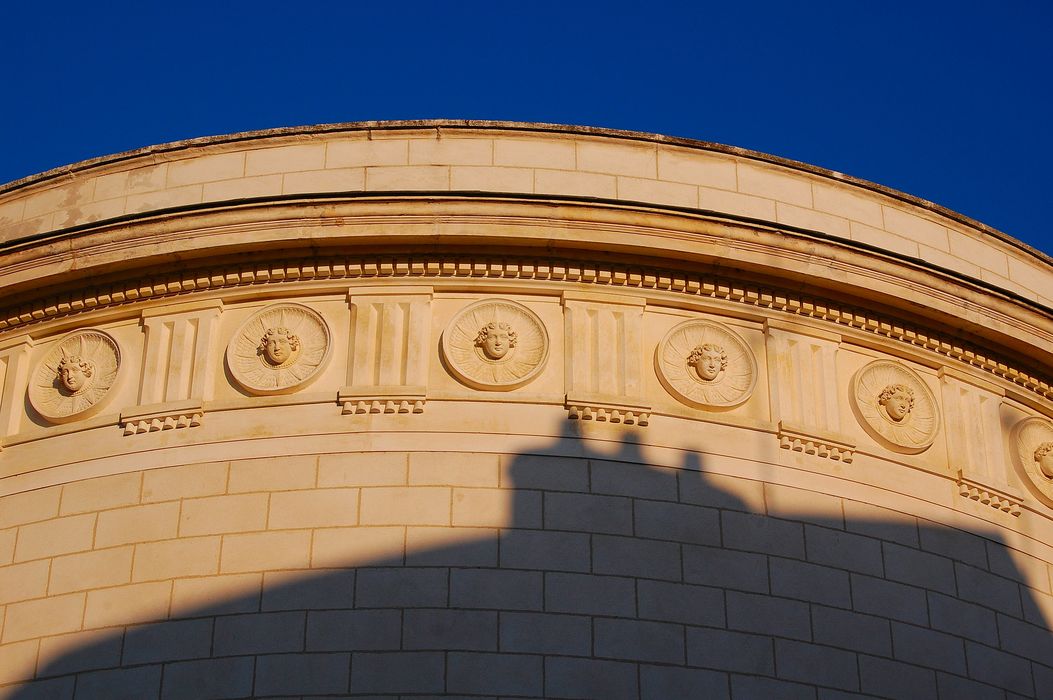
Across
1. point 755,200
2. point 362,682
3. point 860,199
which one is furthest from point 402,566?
point 860,199

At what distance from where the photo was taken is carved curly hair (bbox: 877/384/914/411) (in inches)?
731

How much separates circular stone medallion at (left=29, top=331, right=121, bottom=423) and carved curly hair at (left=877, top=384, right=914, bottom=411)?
824cm

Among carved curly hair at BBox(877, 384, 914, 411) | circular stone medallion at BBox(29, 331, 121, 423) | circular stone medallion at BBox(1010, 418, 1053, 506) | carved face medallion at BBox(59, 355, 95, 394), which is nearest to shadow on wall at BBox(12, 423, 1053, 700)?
carved curly hair at BBox(877, 384, 914, 411)

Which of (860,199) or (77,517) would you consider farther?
(860,199)

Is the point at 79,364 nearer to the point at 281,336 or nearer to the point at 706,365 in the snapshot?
the point at 281,336

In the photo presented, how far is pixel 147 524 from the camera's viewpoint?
16984 mm

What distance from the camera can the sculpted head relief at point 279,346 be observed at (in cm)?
1769

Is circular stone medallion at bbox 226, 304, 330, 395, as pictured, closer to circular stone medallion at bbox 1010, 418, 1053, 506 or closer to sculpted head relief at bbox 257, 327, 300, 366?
sculpted head relief at bbox 257, 327, 300, 366

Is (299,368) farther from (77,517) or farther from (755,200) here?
(755,200)

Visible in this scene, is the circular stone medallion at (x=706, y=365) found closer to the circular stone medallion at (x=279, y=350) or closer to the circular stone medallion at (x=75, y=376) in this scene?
the circular stone medallion at (x=279, y=350)

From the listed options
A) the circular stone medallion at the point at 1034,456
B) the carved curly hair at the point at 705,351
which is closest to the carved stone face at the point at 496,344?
the carved curly hair at the point at 705,351

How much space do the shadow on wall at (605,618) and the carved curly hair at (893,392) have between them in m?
1.48

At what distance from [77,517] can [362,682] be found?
3698 mm

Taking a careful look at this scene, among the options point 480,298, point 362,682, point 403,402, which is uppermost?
point 480,298
